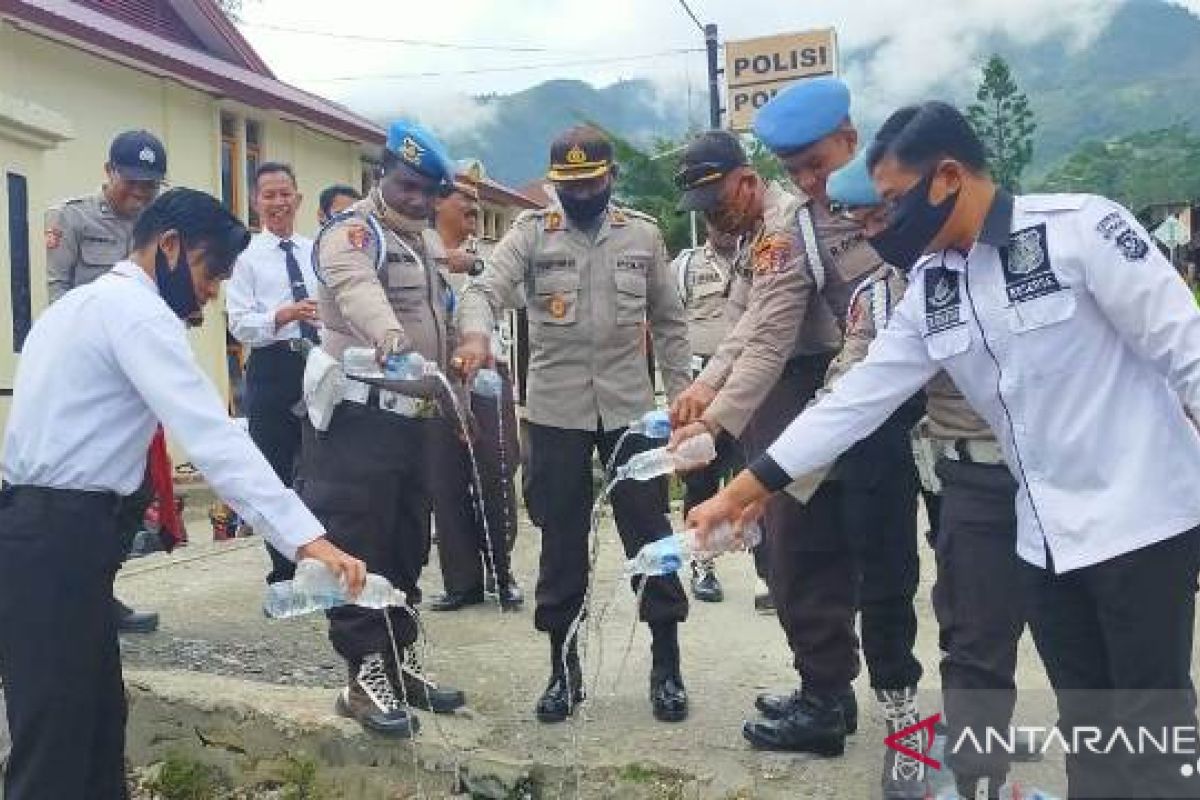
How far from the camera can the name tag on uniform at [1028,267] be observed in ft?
7.19

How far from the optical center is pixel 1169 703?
2.12 metres

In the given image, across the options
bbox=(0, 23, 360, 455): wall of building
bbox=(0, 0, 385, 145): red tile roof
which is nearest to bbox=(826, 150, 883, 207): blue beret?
bbox=(0, 23, 360, 455): wall of building

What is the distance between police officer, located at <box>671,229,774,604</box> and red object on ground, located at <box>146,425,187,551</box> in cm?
254

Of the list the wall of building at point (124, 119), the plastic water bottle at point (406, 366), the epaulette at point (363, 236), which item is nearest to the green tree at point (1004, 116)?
the wall of building at point (124, 119)

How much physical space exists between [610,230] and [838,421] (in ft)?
5.50

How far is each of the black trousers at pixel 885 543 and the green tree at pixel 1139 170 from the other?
61.3 metres

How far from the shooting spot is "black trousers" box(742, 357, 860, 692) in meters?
3.48

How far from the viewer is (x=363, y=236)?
3766mm

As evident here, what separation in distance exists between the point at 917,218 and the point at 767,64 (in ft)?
40.7

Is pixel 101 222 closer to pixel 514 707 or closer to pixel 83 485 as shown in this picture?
pixel 83 485

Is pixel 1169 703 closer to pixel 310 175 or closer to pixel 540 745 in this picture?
pixel 540 745

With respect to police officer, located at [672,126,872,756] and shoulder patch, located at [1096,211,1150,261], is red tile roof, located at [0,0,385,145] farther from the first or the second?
shoulder patch, located at [1096,211,1150,261]

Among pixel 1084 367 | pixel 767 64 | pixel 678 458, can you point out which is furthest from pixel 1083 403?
pixel 767 64

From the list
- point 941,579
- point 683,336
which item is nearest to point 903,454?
point 941,579
